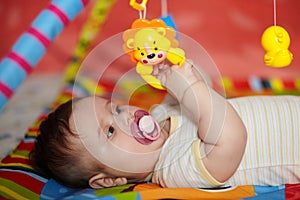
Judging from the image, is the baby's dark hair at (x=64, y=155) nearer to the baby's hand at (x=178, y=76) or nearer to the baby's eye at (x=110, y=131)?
the baby's eye at (x=110, y=131)

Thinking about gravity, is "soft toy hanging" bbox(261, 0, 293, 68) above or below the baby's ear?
above

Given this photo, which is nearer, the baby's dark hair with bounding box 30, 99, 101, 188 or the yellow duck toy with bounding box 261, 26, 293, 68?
the yellow duck toy with bounding box 261, 26, 293, 68

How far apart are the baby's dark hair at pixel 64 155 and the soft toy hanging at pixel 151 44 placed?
0.20m

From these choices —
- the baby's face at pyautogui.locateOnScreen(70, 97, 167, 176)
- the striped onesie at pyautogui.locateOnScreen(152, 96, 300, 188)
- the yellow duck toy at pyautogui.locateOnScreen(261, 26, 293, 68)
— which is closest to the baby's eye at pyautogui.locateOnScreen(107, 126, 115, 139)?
the baby's face at pyautogui.locateOnScreen(70, 97, 167, 176)

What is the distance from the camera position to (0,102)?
0.94 meters

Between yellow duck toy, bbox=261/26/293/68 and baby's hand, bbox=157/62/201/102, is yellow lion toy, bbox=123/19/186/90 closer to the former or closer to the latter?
baby's hand, bbox=157/62/201/102

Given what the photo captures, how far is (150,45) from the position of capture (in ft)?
2.53

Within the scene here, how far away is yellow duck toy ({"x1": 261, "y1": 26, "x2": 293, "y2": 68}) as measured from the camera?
82 cm

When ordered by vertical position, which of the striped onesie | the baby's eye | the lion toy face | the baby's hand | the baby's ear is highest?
the lion toy face

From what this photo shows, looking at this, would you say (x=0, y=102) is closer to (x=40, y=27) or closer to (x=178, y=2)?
(x=40, y=27)

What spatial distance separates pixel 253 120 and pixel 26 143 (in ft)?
1.68

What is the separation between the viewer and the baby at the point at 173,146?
0.89 m

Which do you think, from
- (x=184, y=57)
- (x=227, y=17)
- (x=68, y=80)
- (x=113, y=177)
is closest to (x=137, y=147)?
(x=113, y=177)

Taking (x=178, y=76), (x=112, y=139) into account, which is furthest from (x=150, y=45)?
(x=112, y=139)
